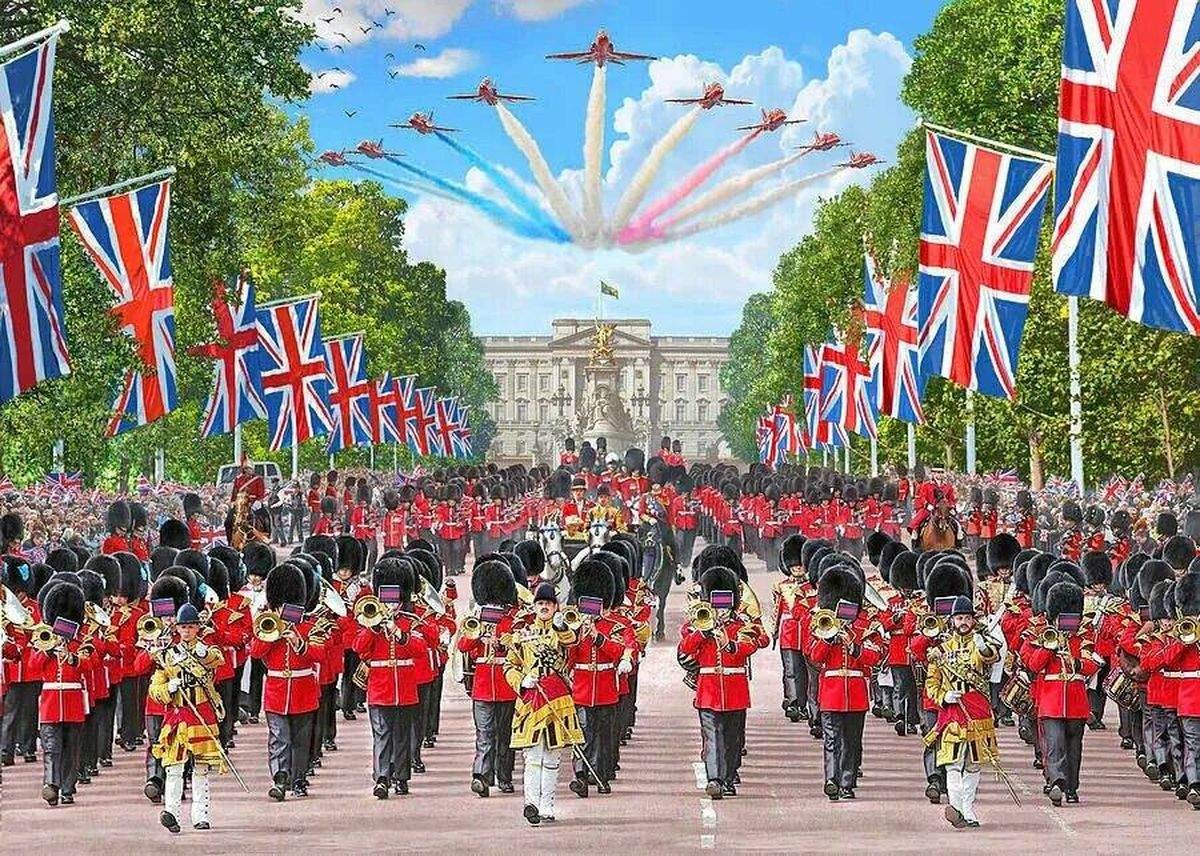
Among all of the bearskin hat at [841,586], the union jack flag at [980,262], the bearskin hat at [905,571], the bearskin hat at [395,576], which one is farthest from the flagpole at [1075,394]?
the bearskin hat at [395,576]

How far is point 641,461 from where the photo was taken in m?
45.8

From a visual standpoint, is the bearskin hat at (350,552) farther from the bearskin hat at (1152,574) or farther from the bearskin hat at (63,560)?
the bearskin hat at (1152,574)

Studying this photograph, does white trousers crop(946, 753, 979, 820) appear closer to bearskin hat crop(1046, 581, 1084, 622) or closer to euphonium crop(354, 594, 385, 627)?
bearskin hat crop(1046, 581, 1084, 622)

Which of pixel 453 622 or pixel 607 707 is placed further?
pixel 453 622

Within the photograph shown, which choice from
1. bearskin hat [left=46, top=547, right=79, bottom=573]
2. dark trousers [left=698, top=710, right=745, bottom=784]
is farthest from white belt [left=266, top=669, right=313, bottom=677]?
bearskin hat [left=46, top=547, right=79, bottom=573]

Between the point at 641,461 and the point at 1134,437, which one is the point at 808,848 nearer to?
the point at 1134,437

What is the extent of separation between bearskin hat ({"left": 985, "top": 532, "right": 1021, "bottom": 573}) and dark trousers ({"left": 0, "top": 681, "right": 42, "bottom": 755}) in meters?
8.59

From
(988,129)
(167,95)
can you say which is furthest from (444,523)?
(167,95)

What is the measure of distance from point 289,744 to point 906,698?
6.41 m

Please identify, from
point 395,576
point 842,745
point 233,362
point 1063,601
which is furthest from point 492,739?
point 233,362

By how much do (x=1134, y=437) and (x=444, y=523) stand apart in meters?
12.0

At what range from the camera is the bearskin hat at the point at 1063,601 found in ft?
54.3

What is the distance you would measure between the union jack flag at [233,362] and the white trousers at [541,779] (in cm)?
2118

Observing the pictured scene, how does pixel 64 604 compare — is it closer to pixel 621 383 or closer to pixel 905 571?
pixel 905 571
